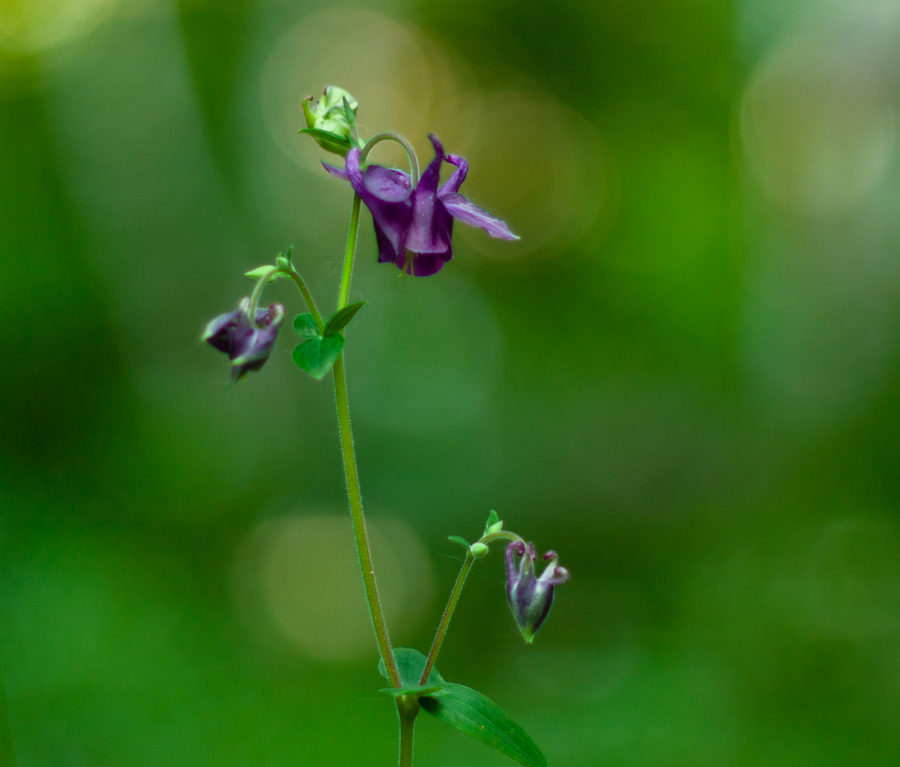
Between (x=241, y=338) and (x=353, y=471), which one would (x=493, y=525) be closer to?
(x=353, y=471)

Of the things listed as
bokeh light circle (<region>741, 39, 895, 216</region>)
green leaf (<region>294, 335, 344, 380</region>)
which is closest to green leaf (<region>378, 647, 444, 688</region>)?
green leaf (<region>294, 335, 344, 380</region>)

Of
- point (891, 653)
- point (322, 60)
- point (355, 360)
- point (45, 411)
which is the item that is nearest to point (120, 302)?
point (45, 411)

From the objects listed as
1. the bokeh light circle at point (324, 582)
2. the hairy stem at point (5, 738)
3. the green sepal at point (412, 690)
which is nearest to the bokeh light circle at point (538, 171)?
the bokeh light circle at point (324, 582)

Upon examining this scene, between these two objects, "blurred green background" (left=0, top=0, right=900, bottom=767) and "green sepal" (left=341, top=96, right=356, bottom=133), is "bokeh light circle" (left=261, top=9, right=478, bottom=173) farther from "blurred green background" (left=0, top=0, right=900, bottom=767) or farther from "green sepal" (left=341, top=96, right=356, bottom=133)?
"green sepal" (left=341, top=96, right=356, bottom=133)

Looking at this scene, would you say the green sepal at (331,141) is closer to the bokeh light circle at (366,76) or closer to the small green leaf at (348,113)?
the small green leaf at (348,113)

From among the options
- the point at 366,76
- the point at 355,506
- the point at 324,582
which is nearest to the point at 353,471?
the point at 355,506

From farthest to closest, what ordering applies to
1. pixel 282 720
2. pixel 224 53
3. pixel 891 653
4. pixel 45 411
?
pixel 224 53 < pixel 45 411 < pixel 891 653 < pixel 282 720

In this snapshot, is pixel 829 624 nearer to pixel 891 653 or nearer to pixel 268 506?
pixel 891 653
